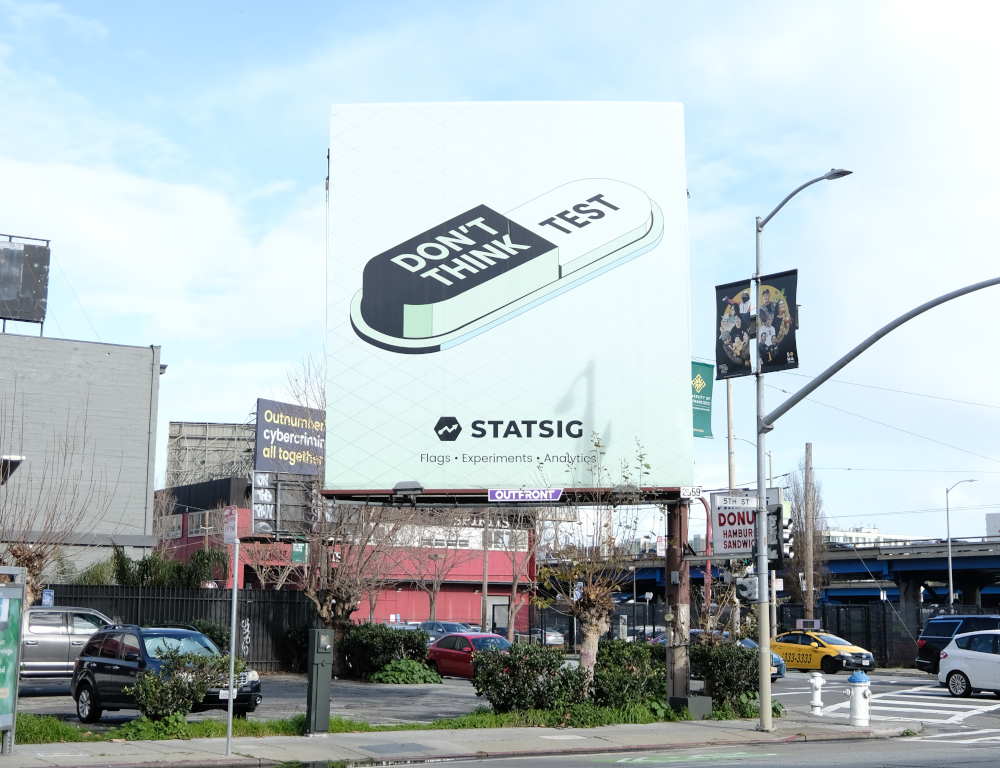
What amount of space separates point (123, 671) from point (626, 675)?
29.2 feet

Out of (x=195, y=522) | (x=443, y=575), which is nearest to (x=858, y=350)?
(x=443, y=575)

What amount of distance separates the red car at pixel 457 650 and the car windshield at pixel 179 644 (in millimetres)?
14030

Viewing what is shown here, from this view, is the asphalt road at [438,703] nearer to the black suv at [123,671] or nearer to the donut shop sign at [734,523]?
the black suv at [123,671]

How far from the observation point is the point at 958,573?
266ft

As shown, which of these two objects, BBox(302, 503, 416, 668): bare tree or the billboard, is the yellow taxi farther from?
the billboard

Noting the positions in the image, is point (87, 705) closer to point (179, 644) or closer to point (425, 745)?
point (179, 644)

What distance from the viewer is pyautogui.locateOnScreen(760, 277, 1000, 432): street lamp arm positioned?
18047 mm

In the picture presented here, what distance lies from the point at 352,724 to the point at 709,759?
611 cm

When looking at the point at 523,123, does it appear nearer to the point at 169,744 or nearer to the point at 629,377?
the point at 629,377

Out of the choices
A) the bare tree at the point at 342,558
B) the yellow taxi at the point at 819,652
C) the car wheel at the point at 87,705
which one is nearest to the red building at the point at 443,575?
the yellow taxi at the point at 819,652

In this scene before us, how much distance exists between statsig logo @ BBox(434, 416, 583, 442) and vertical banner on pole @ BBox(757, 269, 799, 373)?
5037mm

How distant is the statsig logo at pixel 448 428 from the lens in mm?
24766

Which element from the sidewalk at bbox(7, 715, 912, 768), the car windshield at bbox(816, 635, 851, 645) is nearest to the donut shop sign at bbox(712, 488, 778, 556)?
the sidewalk at bbox(7, 715, 912, 768)

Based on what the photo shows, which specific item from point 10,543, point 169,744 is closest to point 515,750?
point 169,744
